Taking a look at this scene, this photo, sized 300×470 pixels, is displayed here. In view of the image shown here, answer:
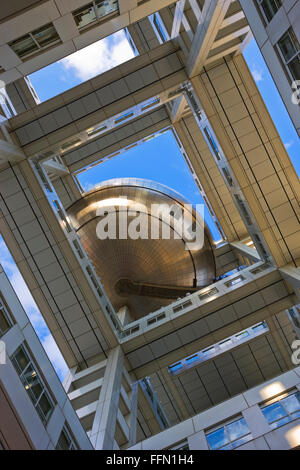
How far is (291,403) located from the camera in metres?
13.0

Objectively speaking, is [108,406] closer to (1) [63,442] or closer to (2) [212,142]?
(1) [63,442]

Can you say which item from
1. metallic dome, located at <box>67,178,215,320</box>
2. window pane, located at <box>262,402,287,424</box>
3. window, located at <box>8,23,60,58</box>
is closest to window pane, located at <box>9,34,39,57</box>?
window, located at <box>8,23,60,58</box>

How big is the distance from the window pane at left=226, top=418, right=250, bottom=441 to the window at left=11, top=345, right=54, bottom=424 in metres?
5.94

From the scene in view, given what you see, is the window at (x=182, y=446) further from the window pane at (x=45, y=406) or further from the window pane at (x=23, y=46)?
the window pane at (x=23, y=46)

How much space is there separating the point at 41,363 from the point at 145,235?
20275mm

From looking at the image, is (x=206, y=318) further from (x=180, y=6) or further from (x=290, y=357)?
(x=180, y=6)

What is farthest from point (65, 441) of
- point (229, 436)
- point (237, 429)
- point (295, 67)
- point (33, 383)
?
point (295, 67)

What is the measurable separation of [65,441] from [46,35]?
12.8m

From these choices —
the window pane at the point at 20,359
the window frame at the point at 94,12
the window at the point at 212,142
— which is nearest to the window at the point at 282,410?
the window pane at the point at 20,359

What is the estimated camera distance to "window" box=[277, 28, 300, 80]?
10.2m

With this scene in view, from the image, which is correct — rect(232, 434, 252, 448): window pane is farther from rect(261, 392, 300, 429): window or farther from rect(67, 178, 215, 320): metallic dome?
rect(67, 178, 215, 320): metallic dome

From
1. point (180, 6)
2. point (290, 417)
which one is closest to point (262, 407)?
point (290, 417)

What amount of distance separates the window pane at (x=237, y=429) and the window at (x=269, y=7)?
12.1 meters

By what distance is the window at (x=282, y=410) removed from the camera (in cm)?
1217
